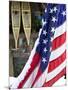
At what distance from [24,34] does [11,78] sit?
442mm

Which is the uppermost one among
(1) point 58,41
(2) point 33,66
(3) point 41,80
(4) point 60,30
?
(4) point 60,30

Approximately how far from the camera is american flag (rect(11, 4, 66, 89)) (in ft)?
10.1

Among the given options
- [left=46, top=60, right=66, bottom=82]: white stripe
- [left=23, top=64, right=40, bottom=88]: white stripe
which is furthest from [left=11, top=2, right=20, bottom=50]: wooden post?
[left=46, top=60, right=66, bottom=82]: white stripe

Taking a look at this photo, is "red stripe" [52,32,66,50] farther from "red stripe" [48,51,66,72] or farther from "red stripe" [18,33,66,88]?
"red stripe" [48,51,66,72]

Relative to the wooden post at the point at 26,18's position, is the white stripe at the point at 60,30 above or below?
below

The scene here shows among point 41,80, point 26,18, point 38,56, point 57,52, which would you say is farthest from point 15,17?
point 41,80

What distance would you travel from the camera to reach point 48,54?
3129 millimetres

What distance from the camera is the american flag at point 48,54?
3.07 meters

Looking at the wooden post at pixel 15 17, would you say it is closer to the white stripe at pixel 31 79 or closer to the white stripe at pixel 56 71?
the white stripe at pixel 31 79

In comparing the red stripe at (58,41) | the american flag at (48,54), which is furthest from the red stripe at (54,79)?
the red stripe at (58,41)

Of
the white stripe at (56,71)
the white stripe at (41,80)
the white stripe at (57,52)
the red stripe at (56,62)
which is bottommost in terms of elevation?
the white stripe at (41,80)

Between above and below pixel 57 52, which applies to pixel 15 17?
above

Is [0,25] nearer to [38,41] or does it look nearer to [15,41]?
[15,41]

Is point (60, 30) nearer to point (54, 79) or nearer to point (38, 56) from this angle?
point (38, 56)
